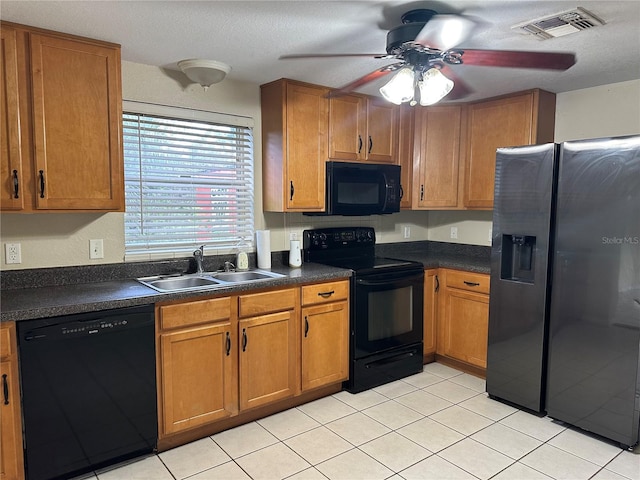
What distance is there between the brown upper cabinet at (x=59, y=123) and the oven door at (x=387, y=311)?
1718 mm

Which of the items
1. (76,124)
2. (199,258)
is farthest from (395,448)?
(76,124)

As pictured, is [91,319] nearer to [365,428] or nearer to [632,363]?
[365,428]

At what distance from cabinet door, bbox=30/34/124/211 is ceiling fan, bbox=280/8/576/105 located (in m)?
1.40

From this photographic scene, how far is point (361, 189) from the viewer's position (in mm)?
3529

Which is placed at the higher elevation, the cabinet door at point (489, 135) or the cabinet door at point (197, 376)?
the cabinet door at point (489, 135)

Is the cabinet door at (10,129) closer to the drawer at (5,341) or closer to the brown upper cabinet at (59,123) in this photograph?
the brown upper cabinet at (59,123)

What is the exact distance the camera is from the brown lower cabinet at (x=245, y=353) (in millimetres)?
2436

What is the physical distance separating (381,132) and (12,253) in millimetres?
2681

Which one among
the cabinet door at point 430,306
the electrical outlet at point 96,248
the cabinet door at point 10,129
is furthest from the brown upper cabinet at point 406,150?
the cabinet door at point 10,129

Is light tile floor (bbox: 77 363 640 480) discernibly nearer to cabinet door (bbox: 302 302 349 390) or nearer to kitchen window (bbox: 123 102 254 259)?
cabinet door (bbox: 302 302 349 390)

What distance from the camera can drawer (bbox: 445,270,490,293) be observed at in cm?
336

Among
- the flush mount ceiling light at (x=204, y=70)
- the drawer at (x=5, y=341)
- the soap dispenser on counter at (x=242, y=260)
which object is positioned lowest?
the drawer at (x=5, y=341)

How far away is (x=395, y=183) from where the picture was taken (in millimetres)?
3693

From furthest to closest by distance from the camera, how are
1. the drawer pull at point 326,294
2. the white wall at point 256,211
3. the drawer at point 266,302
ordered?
the drawer pull at point 326,294
the drawer at point 266,302
the white wall at point 256,211
